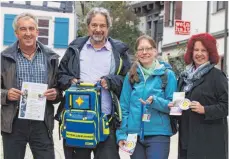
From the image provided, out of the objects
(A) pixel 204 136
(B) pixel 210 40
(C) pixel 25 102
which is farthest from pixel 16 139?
(B) pixel 210 40

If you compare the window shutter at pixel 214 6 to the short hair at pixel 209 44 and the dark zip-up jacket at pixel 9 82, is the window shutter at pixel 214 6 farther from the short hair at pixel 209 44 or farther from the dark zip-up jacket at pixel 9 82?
the dark zip-up jacket at pixel 9 82

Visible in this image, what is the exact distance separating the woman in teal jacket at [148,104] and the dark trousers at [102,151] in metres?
0.09

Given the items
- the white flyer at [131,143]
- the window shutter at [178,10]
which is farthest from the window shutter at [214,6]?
the white flyer at [131,143]

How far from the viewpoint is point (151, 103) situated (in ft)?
13.9

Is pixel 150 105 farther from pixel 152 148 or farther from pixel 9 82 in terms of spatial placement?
pixel 9 82

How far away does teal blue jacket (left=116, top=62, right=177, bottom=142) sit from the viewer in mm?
4285

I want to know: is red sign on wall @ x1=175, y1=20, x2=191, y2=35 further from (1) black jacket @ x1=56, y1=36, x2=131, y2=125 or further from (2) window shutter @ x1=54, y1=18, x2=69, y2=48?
(1) black jacket @ x1=56, y1=36, x2=131, y2=125

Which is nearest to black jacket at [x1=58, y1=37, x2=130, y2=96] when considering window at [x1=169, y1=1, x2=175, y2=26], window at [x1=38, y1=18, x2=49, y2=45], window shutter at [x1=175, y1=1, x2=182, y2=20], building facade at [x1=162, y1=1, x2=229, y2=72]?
building facade at [x1=162, y1=1, x2=229, y2=72]

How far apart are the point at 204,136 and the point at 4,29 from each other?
64.7 feet

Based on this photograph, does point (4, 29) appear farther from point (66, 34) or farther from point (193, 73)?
point (193, 73)

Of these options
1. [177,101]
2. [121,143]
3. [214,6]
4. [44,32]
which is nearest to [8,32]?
[44,32]

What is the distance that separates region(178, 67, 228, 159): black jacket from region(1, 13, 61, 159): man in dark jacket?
1.32 m

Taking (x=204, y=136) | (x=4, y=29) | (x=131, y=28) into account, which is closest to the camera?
(x=204, y=136)

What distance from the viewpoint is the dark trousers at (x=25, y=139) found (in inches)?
170
